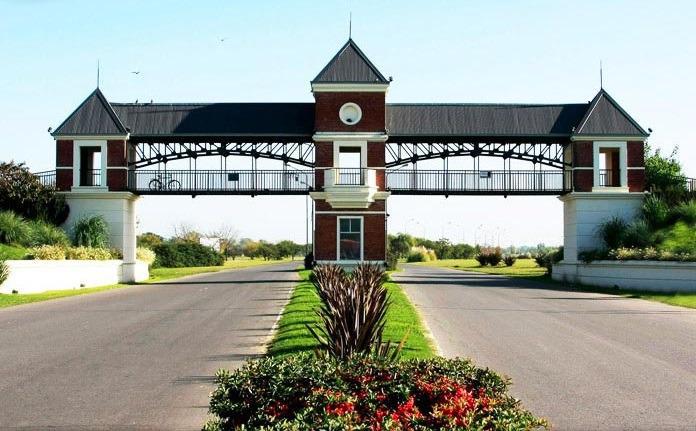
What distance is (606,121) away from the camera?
38656mm

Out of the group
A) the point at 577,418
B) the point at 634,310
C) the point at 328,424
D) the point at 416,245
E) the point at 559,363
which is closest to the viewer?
the point at 328,424

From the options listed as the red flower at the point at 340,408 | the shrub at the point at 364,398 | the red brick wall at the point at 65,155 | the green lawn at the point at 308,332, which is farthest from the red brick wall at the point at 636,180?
the red flower at the point at 340,408

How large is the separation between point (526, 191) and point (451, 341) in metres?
24.1

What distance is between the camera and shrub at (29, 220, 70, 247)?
3425 cm

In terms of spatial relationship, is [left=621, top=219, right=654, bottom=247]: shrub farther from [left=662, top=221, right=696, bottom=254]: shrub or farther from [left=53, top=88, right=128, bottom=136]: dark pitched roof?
[left=53, top=88, right=128, bottom=136]: dark pitched roof

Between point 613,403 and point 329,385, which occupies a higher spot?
point 329,385

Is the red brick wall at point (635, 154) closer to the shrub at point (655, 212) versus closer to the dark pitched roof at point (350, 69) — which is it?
the shrub at point (655, 212)

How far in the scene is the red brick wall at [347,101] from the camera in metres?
37.3

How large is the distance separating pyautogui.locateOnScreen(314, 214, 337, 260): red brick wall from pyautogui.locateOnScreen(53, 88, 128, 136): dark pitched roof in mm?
9549

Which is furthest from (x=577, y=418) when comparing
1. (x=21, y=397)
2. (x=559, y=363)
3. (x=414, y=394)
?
(x=21, y=397)

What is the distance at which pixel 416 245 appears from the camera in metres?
106

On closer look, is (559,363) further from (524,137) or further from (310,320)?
(524,137)

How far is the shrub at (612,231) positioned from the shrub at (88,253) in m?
21.1

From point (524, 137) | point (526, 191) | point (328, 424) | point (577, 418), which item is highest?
point (524, 137)
